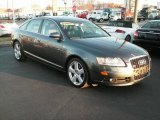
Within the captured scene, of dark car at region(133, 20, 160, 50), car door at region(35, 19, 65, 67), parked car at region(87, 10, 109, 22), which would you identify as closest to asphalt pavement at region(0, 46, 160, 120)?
car door at region(35, 19, 65, 67)

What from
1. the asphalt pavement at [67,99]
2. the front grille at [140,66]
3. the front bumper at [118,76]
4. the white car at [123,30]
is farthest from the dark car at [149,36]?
the front bumper at [118,76]

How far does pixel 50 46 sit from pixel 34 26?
1.36 m

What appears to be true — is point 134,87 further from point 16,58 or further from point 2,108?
point 16,58

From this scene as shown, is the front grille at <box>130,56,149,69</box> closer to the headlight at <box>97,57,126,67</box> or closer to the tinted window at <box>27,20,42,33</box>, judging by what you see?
the headlight at <box>97,57,126,67</box>

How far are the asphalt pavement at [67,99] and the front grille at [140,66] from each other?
0.37m

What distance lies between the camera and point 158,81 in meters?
6.52

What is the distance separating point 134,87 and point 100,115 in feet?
5.82

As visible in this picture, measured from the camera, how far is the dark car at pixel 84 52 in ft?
17.6

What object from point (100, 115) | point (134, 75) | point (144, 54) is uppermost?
point (144, 54)

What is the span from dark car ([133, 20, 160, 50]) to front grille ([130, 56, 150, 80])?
3723mm

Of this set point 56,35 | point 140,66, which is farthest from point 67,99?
point 56,35

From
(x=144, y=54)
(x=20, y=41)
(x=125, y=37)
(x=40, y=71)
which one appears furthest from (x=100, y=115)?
(x=125, y=37)

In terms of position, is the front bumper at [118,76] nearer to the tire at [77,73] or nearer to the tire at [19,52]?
the tire at [77,73]

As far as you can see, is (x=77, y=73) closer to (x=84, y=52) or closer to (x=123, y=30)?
(x=84, y=52)
